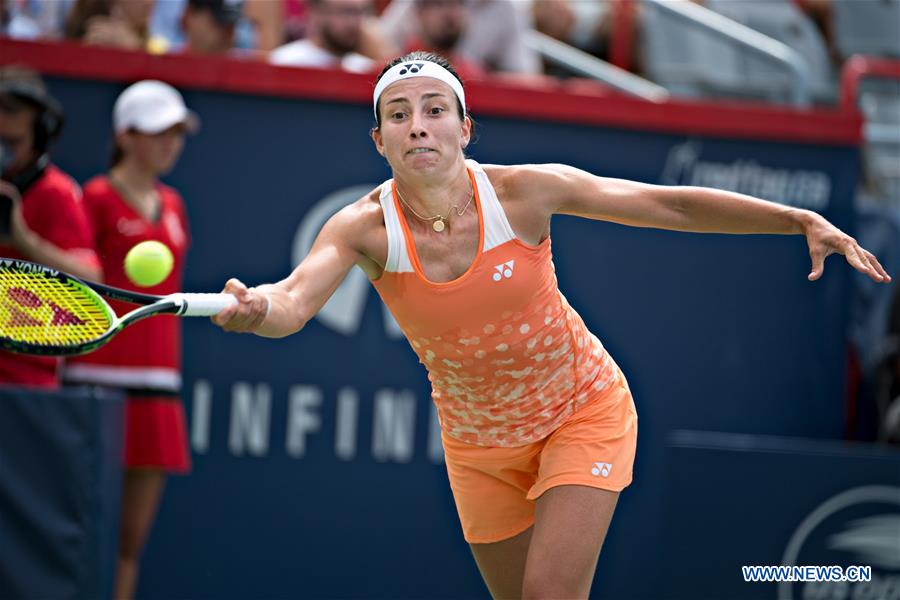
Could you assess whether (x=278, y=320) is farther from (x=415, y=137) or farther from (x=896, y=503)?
(x=896, y=503)

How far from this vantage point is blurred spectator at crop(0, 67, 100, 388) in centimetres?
576

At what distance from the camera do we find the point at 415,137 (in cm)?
394

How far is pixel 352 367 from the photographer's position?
724 centimetres

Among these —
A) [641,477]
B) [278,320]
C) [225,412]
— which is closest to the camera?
[278,320]

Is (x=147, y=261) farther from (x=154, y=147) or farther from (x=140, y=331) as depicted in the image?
(x=154, y=147)

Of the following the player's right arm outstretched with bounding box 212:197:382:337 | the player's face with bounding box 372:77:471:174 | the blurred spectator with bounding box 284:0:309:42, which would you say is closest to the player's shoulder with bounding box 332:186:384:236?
the player's right arm outstretched with bounding box 212:197:382:337

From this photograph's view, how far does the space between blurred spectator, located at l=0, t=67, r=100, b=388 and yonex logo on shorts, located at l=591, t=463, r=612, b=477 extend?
2.64 metres

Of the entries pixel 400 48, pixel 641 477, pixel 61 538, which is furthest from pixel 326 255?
pixel 400 48

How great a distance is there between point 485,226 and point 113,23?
3922 mm

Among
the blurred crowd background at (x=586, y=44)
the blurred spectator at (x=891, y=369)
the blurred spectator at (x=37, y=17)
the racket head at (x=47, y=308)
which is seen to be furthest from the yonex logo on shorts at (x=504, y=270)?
the blurred spectator at (x=37, y=17)

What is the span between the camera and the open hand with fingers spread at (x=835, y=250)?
377cm

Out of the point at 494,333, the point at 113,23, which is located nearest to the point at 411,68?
the point at 494,333

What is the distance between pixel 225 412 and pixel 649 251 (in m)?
Result: 2.56

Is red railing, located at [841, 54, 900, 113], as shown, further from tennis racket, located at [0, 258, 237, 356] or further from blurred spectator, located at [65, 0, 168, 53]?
tennis racket, located at [0, 258, 237, 356]
